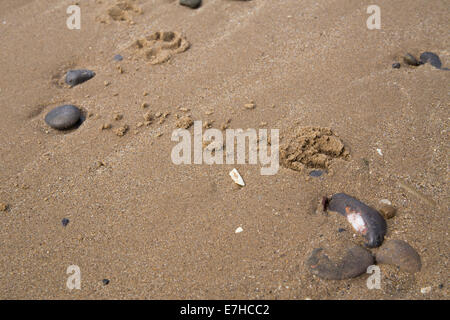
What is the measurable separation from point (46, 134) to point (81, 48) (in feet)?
3.29

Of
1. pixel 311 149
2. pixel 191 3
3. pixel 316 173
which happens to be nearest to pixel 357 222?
pixel 316 173

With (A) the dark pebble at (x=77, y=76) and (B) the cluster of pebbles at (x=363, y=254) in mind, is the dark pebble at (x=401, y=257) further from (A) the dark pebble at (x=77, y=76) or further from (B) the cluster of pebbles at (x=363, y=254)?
(A) the dark pebble at (x=77, y=76)

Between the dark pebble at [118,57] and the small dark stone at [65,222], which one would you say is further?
the dark pebble at [118,57]

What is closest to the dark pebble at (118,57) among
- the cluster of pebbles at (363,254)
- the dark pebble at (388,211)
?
the cluster of pebbles at (363,254)

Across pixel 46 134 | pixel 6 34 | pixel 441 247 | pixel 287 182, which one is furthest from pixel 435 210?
pixel 6 34

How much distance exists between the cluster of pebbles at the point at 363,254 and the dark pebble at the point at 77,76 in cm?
223

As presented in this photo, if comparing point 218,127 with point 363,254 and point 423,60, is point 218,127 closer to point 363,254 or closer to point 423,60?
point 363,254

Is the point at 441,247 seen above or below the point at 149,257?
below

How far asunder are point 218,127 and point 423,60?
1.72 metres

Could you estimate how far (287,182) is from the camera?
7.56ft

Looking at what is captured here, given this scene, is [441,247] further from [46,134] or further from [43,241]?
[46,134]

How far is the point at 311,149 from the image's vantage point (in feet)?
7.89

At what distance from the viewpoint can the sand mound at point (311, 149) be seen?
2377 millimetres

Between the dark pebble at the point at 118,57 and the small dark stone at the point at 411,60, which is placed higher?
the dark pebble at the point at 118,57
